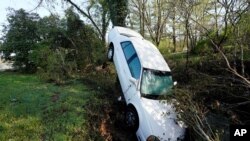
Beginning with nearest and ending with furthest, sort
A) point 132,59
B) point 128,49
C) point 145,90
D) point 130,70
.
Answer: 1. point 145,90
2. point 130,70
3. point 132,59
4. point 128,49

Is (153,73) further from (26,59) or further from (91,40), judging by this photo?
(26,59)

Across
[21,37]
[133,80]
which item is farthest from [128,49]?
[21,37]

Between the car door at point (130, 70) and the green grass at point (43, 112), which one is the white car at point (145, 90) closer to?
the car door at point (130, 70)

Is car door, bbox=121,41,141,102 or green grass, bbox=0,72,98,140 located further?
car door, bbox=121,41,141,102

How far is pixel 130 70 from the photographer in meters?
9.57

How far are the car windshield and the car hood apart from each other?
41cm

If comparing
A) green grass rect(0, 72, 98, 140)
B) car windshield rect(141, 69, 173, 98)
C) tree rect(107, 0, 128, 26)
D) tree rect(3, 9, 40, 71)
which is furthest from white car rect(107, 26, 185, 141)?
tree rect(3, 9, 40, 71)

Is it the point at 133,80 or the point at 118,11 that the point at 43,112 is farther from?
the point at 118,11

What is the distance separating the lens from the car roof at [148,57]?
30.7ft

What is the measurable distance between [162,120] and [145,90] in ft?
3.79

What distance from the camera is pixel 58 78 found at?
12.5 meters

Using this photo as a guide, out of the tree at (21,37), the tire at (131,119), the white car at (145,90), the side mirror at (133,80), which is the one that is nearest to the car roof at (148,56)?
the white car at (145,90)

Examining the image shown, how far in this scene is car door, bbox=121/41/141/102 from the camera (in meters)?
8.98

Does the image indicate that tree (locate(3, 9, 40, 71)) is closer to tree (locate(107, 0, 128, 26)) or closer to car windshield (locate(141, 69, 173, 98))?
tree (locate(107, 0, 128, 26))
